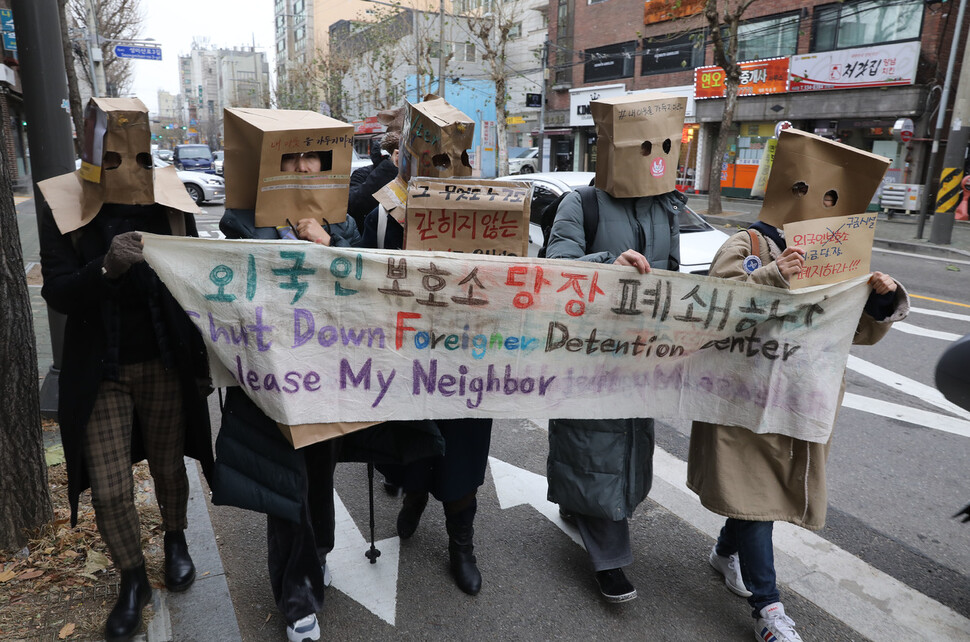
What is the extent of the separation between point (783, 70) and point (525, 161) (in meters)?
13.7

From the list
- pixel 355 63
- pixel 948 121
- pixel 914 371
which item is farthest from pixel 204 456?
pixel 355 63

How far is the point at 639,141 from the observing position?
2.84m

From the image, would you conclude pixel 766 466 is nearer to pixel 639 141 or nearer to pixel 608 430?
pixel 608 430

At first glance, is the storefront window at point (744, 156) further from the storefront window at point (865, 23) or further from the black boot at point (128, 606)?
the black boot at point (128, 606)

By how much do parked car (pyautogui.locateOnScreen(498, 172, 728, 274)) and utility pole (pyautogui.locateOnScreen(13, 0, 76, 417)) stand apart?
14.6ft

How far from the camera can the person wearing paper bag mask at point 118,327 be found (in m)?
2.39

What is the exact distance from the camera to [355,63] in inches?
1764

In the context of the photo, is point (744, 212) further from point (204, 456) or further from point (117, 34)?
point (117, 34)

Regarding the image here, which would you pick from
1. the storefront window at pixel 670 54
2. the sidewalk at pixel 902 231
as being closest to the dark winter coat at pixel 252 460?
the sidewalk at pixel 902 231

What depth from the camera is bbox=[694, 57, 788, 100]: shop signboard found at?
23.4 metres

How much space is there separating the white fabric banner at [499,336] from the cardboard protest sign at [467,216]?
0.11 meters

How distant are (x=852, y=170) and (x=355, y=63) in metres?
46.0

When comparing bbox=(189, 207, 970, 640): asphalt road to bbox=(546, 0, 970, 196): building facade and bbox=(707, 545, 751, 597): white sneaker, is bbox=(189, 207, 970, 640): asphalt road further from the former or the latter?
bbox=(546, 0, 970, 196): building facade

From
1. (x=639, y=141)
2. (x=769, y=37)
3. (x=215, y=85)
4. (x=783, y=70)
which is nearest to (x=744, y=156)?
(x=783, y=70)
